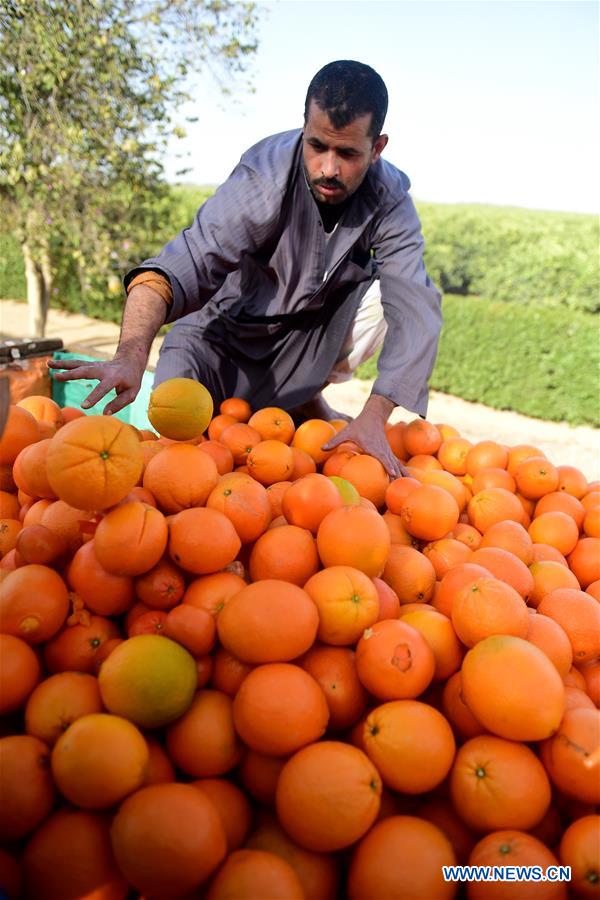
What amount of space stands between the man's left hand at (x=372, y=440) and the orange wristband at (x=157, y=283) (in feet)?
2.85

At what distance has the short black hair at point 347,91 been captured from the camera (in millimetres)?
2346

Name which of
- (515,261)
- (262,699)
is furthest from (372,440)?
(515,261)

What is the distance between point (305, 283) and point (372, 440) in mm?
1217

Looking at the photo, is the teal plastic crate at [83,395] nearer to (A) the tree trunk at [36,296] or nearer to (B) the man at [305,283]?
(B) the man at [305,283]

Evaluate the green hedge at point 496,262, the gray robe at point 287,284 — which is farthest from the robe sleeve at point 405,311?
the green hedge at point 496,262

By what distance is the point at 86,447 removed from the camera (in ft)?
4.60

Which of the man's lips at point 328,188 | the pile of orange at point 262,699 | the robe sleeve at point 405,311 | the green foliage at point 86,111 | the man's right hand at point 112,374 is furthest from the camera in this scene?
the green foliage at point 86,111

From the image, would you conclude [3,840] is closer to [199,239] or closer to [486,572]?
[486,572]

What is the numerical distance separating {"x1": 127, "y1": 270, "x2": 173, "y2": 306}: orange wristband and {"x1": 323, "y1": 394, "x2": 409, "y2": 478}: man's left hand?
0.87m

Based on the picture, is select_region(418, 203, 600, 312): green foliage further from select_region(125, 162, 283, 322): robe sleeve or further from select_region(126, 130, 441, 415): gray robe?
select_region(125, 162, 283, 322): robe sleeve

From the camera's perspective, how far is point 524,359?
9.61 metres

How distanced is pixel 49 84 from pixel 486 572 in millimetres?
7127

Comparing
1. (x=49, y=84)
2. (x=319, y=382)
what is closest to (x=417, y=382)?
(x=319, y=382)

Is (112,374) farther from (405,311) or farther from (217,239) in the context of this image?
(405,311)
